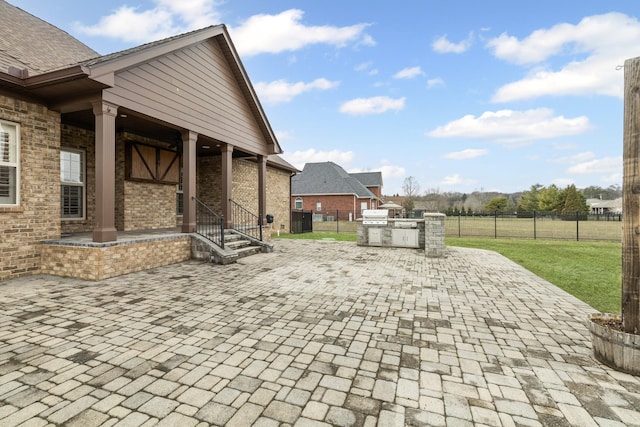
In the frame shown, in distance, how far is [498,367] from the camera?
260 cm

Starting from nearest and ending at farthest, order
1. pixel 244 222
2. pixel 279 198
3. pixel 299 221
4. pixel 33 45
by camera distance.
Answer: pixel 33 45 < pixel 244 222 < pixel 279 198 < pixel 299 221

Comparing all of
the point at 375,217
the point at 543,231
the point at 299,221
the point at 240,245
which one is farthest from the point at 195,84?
the point at 543,231

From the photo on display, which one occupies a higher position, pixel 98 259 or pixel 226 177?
pixel 226 177

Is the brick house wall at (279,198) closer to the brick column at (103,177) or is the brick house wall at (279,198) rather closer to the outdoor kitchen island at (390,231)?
the outdoor kitchen island at (390,231)

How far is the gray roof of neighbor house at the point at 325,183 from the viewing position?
3519 centimetres

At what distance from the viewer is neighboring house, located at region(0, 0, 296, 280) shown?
221 inches

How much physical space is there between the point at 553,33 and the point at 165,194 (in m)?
13.8

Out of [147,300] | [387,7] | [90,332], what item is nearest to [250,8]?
[387,7]

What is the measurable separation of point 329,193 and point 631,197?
32698 mm

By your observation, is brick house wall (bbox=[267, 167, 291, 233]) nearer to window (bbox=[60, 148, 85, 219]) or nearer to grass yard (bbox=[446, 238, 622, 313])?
window (bbox=[60, 148, 85, 219])

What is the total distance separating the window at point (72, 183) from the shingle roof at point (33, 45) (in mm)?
2193

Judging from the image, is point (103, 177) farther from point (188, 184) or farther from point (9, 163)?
point (188, 184)

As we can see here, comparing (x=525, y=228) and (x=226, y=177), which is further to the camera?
(x=525, y=228)

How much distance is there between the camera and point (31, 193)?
5863 millimetres
